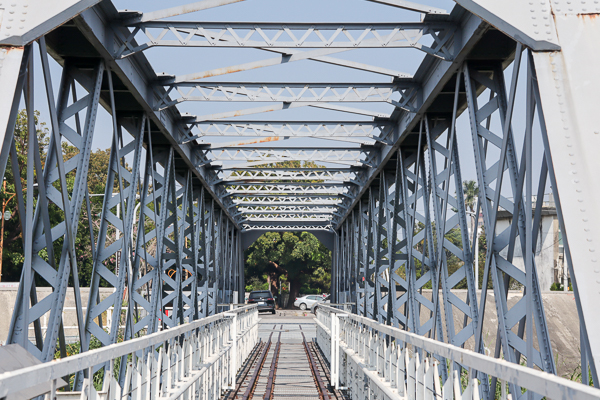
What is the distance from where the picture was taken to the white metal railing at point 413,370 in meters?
2.82

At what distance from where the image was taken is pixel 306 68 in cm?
1071

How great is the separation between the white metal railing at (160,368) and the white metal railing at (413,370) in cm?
220

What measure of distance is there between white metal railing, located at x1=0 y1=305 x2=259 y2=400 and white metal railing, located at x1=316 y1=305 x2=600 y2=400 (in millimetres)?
2204

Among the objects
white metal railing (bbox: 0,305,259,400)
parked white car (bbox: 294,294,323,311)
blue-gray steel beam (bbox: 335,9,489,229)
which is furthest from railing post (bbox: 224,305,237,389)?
parked white car (bbox: 294,294,323,311)

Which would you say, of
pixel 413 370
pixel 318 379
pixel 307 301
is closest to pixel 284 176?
pixel 318 379

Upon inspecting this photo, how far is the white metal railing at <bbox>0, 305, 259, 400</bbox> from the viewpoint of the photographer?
3058mm

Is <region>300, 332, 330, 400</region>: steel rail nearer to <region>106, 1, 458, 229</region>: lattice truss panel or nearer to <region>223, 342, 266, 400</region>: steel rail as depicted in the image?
<region>223, 342, 266, 400</region>: steel rail

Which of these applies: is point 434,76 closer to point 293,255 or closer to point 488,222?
point 488,222

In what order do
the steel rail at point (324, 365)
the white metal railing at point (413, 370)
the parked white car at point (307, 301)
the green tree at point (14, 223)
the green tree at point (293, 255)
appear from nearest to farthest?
the white metal railing at point (413, 370)
the steel rail at point (324, 365)
the green tree at point (14, 223)
the parked white car at point (307, 301)
the green tree at point (293, 255)

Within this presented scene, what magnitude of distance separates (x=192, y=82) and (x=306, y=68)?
1945mm

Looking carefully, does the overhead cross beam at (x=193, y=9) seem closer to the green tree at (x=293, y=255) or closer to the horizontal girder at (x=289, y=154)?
the horizontal girder at (x=289, y=154)

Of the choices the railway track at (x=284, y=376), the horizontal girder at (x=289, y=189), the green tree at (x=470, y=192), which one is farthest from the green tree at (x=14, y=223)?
the green tree at (x=470, y=192)

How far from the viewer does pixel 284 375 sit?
558 inches

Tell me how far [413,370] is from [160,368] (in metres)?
2.47
